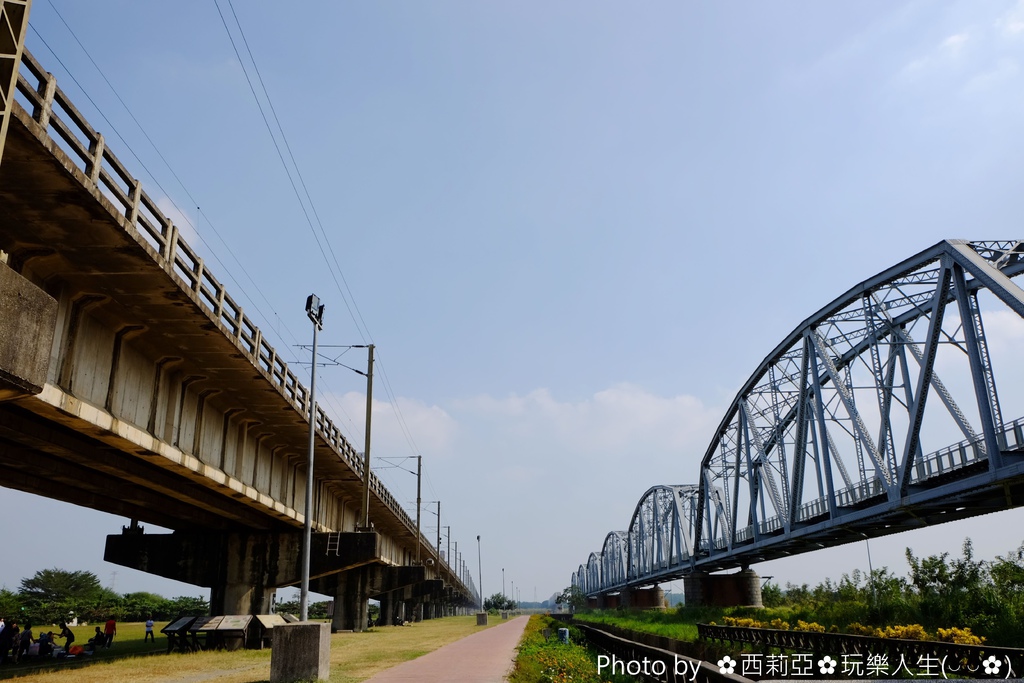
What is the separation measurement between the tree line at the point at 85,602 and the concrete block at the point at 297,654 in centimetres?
8082

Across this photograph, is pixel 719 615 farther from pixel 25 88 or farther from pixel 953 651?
pixel 25 88

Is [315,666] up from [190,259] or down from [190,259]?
down

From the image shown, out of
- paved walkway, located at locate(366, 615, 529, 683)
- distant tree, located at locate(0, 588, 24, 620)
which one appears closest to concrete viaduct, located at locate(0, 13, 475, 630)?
paved walkway, located at locate(366, 615, 529, 683)

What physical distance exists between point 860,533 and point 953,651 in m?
29.4

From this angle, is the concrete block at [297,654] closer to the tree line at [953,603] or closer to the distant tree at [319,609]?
the tree line at [953,603]

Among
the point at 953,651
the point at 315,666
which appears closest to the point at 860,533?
the point at 953,651

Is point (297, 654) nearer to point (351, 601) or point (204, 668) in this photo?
point (204, 668)

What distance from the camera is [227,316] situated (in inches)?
715

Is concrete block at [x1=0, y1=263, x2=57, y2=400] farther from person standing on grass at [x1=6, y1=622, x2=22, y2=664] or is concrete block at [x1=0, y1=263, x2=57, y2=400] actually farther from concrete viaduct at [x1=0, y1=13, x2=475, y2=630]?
person standing on grass at [x1=6, y1=622, x2=22, y2=664]

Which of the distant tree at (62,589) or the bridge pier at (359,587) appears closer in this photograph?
the bridge pier at (359,587)

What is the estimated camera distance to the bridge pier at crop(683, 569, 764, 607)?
60.2 meters

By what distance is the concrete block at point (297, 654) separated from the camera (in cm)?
1642

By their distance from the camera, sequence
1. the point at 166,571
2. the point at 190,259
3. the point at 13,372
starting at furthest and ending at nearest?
the point at 166,571
the point at 190,259
the point at 13,372

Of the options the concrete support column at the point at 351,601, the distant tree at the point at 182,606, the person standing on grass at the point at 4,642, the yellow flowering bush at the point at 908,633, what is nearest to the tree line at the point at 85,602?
the distant tree at the point at 182,606
